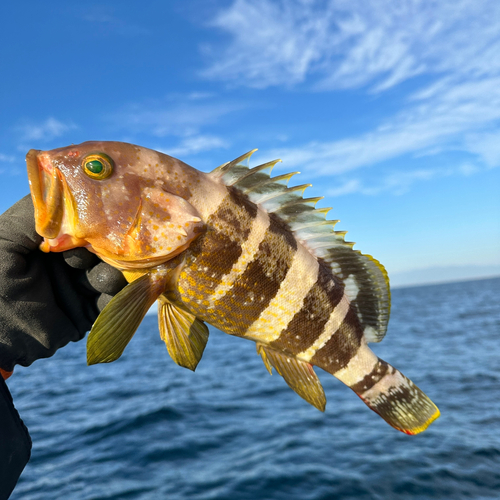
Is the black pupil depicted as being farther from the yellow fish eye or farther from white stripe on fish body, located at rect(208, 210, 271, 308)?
white stripe on fish body, located at rect(208, 210, 271, 308)

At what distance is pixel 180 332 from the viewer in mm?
2623

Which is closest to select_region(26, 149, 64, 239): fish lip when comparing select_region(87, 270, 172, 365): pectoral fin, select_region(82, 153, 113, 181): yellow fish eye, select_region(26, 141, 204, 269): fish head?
select_region(26, 141, 204, 269): fish head

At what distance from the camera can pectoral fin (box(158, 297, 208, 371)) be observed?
261cm

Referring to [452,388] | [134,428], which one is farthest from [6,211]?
[452,388]

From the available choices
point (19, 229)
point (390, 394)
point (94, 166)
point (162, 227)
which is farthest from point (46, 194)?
point (390, 394)

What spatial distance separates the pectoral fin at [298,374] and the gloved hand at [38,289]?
1200 millimetres

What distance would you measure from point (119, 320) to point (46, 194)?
87cm

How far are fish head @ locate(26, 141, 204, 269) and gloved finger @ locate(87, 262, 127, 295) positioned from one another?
0.30 m

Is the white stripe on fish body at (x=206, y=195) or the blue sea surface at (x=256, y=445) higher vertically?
the white stripe on fish body at (x=206, y=195)

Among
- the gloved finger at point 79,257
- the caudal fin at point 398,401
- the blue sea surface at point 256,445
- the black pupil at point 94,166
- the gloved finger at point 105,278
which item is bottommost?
the blue sea surface at point 256,445

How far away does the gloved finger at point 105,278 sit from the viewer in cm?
265

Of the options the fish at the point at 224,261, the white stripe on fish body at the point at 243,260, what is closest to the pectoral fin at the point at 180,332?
the fish at the point at 224,261

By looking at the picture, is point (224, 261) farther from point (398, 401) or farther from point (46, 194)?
point (398, 401)

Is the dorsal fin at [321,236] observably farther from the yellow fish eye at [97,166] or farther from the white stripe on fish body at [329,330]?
the yellow fish eye at [97,166]
